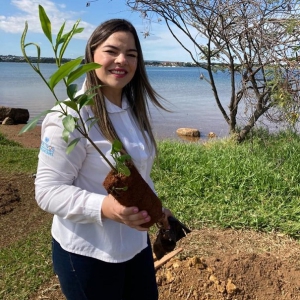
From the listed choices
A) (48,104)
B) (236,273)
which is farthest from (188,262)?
(48,104)

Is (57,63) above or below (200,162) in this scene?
above

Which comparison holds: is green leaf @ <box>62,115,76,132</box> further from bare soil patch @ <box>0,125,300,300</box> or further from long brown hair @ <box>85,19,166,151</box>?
bare soil patch @ <box>0,125,300,300</box>

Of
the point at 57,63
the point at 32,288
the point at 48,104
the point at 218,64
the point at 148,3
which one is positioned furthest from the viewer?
the point at 48,104

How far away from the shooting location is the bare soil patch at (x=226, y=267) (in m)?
2.57

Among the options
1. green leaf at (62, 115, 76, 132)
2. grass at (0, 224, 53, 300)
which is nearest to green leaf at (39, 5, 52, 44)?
green leaf at (62, 115, 76, 132)

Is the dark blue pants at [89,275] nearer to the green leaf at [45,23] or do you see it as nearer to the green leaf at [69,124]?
the green leaf at [69,124]

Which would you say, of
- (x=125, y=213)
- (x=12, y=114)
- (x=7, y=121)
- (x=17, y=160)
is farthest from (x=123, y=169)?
(x=12, y=114)

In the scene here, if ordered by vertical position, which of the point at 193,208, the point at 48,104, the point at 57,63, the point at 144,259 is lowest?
the point at 48,104

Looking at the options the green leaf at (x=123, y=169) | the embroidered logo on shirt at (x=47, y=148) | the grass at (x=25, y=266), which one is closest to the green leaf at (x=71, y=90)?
the green leaf at (x=123, y=169)

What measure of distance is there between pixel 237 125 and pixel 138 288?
6.11 metres

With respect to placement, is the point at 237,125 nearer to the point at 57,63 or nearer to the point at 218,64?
the point at 218,64

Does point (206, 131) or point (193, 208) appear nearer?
point (193, 208)

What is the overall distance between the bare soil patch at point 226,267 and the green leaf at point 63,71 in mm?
2014

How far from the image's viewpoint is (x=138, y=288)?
5.67 ft
